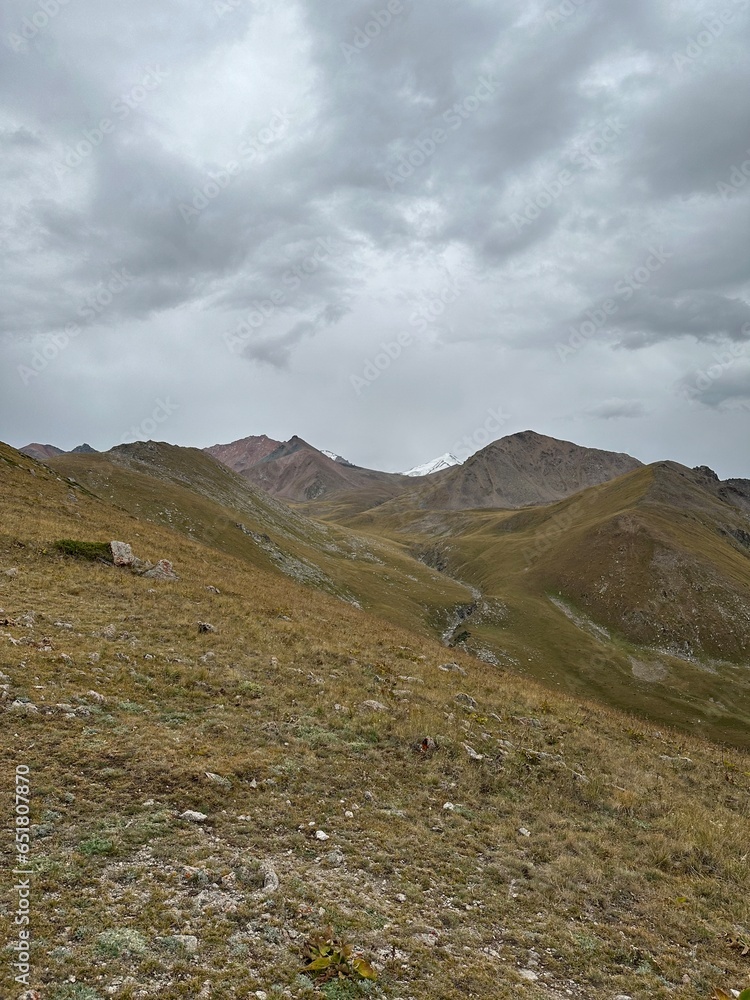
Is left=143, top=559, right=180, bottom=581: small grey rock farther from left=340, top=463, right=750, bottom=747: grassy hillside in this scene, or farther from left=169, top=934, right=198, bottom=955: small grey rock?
left=340, top=463, right=750, bottom=747: grassy hillside

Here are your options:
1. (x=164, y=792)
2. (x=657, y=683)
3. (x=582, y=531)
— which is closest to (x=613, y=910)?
(x=164, y=792)

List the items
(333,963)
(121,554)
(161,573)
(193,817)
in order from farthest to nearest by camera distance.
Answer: (161,573) < (121,554) < (193,817) < (333,963)

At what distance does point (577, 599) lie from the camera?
117m

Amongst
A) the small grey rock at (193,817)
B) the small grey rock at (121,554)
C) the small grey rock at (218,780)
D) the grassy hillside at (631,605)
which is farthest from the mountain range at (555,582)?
the small grey rock at (193,817)

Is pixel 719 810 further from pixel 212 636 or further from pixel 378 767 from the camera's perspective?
pixel 212 636

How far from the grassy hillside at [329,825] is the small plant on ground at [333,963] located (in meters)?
0.16

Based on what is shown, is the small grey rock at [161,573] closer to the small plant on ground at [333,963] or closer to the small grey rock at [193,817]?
the small grey rock at [193,817]

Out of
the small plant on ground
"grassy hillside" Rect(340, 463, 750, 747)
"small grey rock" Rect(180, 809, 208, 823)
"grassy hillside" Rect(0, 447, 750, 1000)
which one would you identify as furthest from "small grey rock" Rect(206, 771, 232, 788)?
"grassy hillside" Rect(340, 463, 750, 747)

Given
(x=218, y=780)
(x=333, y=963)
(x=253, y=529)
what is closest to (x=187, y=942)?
(x=333, y=963)

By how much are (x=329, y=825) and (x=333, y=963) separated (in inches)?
149

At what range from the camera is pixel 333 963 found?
275 inches

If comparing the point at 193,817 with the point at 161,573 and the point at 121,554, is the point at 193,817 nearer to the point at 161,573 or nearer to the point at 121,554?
the point at 161,573

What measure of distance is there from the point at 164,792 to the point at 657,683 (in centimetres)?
9377

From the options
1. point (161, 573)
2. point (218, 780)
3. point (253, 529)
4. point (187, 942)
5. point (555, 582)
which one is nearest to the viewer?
point (187, 942)
